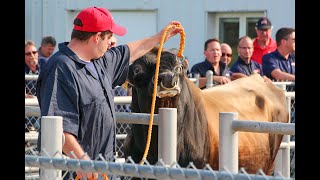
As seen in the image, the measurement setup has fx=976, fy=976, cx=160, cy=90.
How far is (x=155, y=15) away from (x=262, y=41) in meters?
5.67

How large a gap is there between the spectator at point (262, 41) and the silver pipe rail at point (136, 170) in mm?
10135

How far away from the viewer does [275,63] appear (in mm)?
12977

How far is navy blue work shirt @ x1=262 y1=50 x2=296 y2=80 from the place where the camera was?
12977 millimetres

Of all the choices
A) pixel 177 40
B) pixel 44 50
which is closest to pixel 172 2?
pixel 177 40

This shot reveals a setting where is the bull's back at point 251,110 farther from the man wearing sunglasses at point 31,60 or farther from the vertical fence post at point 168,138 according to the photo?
the man wearing sunglasses at point 31,60

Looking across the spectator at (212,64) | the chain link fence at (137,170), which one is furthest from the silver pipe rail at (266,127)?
the spectator at (212,64)

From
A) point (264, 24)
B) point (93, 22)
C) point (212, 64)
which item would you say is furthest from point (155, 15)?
point (93, 22)

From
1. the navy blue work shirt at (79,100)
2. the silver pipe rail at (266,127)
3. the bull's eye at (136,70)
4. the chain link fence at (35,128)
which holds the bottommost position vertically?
the chain link fence at (35,128)

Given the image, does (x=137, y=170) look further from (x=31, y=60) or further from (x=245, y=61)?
(x=245, y=61)

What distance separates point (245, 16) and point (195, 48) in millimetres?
1160

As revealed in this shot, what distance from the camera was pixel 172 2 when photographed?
19562 millimetres

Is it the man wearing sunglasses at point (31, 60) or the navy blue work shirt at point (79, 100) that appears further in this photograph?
the man wearing sunglasses at point (31, 60)

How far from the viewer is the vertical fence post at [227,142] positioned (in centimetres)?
616
